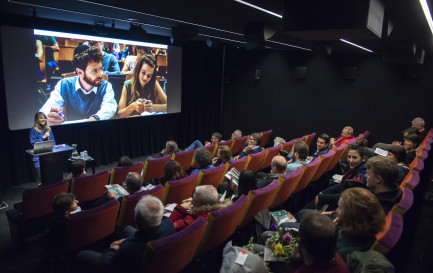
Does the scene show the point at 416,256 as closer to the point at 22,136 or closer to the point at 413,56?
the point at 413,56

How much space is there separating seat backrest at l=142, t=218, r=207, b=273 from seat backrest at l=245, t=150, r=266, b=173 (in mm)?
2521

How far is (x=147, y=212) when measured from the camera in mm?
2113

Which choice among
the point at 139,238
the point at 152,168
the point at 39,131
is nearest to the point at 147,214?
the point at 139,238

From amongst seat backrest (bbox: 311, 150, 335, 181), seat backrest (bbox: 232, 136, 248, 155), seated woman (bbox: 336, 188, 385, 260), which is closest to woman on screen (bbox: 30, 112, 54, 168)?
seat backrest (bbox: 232, 136, 248, 155)

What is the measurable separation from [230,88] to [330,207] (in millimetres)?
7001

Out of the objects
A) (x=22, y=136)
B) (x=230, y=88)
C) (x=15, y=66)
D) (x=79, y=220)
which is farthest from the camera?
(x=230, y=88)

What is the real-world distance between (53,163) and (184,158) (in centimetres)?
251

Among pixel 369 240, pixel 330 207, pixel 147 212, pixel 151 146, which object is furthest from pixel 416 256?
pixel 151 146

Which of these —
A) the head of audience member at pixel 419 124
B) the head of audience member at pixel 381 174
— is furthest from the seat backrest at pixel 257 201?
the head of audience member at pixel 419 124

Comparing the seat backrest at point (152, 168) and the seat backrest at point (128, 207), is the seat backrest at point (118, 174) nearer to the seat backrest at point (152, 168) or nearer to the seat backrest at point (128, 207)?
the seat backrest at point (152, 168)

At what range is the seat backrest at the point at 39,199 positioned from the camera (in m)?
3.20

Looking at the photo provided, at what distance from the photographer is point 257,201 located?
2.88 m

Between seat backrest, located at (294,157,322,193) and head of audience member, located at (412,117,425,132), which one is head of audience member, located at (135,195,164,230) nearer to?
seat backrest, located at (294,157,322,193)

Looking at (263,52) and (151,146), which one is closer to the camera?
(151,146)
